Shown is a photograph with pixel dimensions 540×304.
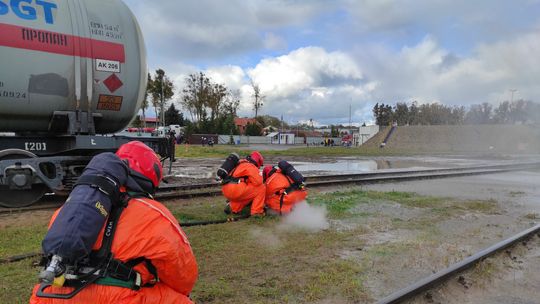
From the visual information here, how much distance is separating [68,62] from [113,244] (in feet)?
18.5

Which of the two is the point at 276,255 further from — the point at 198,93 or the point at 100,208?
the point at 198,93

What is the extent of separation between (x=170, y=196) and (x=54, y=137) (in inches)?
112

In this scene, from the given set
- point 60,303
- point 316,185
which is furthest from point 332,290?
point 316,185

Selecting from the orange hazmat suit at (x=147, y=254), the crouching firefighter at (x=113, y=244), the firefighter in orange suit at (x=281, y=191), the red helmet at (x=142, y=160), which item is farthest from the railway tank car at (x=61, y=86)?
the orange hazmat suit at (x=147, y=254)

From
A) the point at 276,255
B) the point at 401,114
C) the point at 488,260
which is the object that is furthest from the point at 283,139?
the point at 276,255

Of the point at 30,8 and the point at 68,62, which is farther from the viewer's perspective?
the point at 68,62

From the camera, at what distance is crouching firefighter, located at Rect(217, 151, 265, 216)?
6793mm

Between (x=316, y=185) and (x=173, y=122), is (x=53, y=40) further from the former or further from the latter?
(x=173, y=122)

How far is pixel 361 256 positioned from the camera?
5.51 m

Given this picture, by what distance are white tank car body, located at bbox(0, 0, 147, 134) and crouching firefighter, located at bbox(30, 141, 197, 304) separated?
5.13 meters

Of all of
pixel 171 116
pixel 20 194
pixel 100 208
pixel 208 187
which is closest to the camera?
pixel 100 208

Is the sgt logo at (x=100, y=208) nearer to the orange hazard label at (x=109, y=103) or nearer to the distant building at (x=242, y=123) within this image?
the orange hazard label at (x=109, y=103)

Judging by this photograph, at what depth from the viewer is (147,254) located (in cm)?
203

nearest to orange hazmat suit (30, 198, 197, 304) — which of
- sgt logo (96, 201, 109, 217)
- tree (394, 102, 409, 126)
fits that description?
sgt logo (96, 201, 109, 217)
